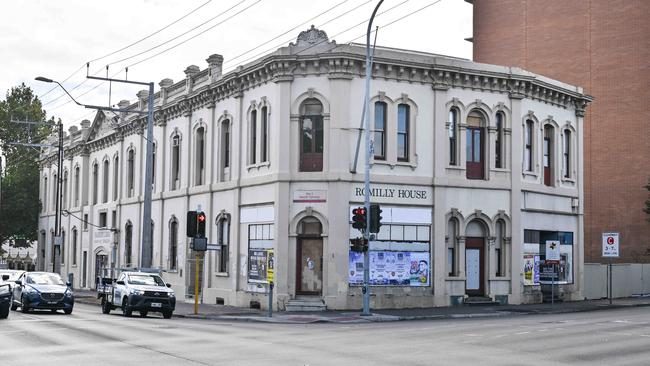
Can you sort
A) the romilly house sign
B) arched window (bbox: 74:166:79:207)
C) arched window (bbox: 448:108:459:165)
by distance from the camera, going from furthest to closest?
arched window (bbox: 74:166:79:207), arched window (bbox: 448:108:459:165), the romilly house sign

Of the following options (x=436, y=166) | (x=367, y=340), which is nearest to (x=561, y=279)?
(x=436, y=166)

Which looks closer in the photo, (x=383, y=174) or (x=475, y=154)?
(x=383, y=174)

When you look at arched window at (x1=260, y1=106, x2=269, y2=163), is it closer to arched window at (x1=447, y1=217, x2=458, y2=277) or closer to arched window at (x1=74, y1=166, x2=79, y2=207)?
arched window at (x1=447, y1=217, x2=458, y2=277)

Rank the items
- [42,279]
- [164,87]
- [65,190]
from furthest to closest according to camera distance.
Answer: [65,190] < [164,87] < [42,279]

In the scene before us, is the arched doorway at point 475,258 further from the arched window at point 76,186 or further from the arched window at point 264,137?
the arched window at point 76,186

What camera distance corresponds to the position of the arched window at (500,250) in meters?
35.9

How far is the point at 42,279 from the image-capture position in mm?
31781

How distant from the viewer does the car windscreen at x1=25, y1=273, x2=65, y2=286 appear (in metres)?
31.6

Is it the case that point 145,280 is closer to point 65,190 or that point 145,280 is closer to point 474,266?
point 474,266

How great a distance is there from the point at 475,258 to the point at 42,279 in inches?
665

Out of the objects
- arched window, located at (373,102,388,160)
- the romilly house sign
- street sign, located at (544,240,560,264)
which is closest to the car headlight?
the romilly house sign

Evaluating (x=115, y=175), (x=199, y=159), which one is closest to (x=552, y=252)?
(x=199, y=159)

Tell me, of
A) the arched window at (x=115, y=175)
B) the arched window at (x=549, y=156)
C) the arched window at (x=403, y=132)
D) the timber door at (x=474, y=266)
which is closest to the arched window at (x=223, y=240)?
the arched window at (x=403, y=132)

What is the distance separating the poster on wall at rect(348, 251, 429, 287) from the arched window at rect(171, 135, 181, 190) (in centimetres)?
1426
